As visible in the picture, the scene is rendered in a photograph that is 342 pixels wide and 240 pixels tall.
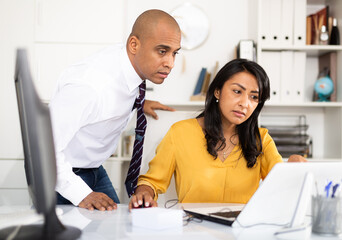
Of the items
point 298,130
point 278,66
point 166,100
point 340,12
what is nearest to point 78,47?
point 166,100

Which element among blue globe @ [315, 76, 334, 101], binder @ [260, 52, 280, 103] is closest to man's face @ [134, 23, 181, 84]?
binder @ [260, 52, 280, 103]

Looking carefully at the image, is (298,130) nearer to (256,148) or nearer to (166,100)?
(166,100)

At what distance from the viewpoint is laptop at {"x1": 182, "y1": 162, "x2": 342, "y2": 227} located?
106 centimetres

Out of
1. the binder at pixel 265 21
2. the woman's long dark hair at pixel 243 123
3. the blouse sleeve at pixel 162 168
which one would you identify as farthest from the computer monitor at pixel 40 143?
the binder at pixel 265 21

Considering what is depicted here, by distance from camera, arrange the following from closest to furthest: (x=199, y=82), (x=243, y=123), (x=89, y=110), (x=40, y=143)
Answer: (x=40, y=143) → (x=89, y=110) → (x=243, y=123) → (x=199, y=82)

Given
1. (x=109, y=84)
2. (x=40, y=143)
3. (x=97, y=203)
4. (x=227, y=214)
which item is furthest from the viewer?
(x=109, y=84)

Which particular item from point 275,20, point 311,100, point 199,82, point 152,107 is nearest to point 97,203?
point 152,107

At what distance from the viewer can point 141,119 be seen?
2.00m

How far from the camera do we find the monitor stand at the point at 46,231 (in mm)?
875

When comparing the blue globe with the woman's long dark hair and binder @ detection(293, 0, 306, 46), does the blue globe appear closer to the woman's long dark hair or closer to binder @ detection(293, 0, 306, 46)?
binder @ detection(293, 0, 306, 46)

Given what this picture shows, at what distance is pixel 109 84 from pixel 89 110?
186 mm

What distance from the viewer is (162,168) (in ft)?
6.35

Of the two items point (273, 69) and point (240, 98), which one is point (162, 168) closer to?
point (240, 98)

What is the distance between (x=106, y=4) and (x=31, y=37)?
599 millimetres
